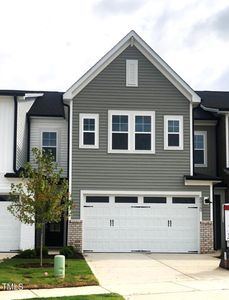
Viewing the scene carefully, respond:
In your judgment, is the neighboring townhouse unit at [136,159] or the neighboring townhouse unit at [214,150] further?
the neighboring townhouse unit at [214,150]

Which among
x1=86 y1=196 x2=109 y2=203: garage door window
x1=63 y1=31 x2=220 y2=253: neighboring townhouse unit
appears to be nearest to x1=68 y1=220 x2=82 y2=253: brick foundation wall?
x1=63 y1=31 x2=220 y2=253: neighboring townhouse unit

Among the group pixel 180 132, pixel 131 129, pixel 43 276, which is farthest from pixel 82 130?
pixel 43 276

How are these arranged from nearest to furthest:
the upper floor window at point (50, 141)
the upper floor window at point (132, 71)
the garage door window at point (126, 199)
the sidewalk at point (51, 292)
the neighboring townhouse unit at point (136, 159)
→ the sidewalk at point (51, 292) < the neighboring townhouse unit at point (136, 159) < the garage door window at point (126, 199) < the upper floor window at point (132, 71) < the upper floor window at point (50, 141)

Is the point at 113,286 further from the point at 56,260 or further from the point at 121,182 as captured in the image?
the point at 121,182

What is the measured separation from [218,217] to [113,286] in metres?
13.0

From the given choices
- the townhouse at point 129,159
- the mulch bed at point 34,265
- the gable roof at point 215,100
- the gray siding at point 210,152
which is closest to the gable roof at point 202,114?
the gable roof at point 215,100

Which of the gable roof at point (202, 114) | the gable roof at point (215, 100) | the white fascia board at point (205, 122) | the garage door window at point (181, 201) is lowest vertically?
Result: the garage door window at point (181, 201)

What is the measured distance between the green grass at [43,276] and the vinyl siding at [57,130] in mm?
8106

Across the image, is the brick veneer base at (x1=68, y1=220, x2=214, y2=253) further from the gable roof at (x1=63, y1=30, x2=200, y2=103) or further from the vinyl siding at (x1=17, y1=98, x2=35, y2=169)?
the gable roof at (x1=63, y1=30, x2=200, y2=103)

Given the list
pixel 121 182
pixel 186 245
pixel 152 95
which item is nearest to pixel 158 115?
pixel 152 95

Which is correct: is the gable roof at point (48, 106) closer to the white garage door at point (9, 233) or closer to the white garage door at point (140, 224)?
the white garage door at point (140, 224)

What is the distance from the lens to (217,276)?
15.8m

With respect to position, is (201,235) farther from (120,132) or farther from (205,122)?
(205,122)

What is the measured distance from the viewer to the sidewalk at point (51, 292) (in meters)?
12.3
